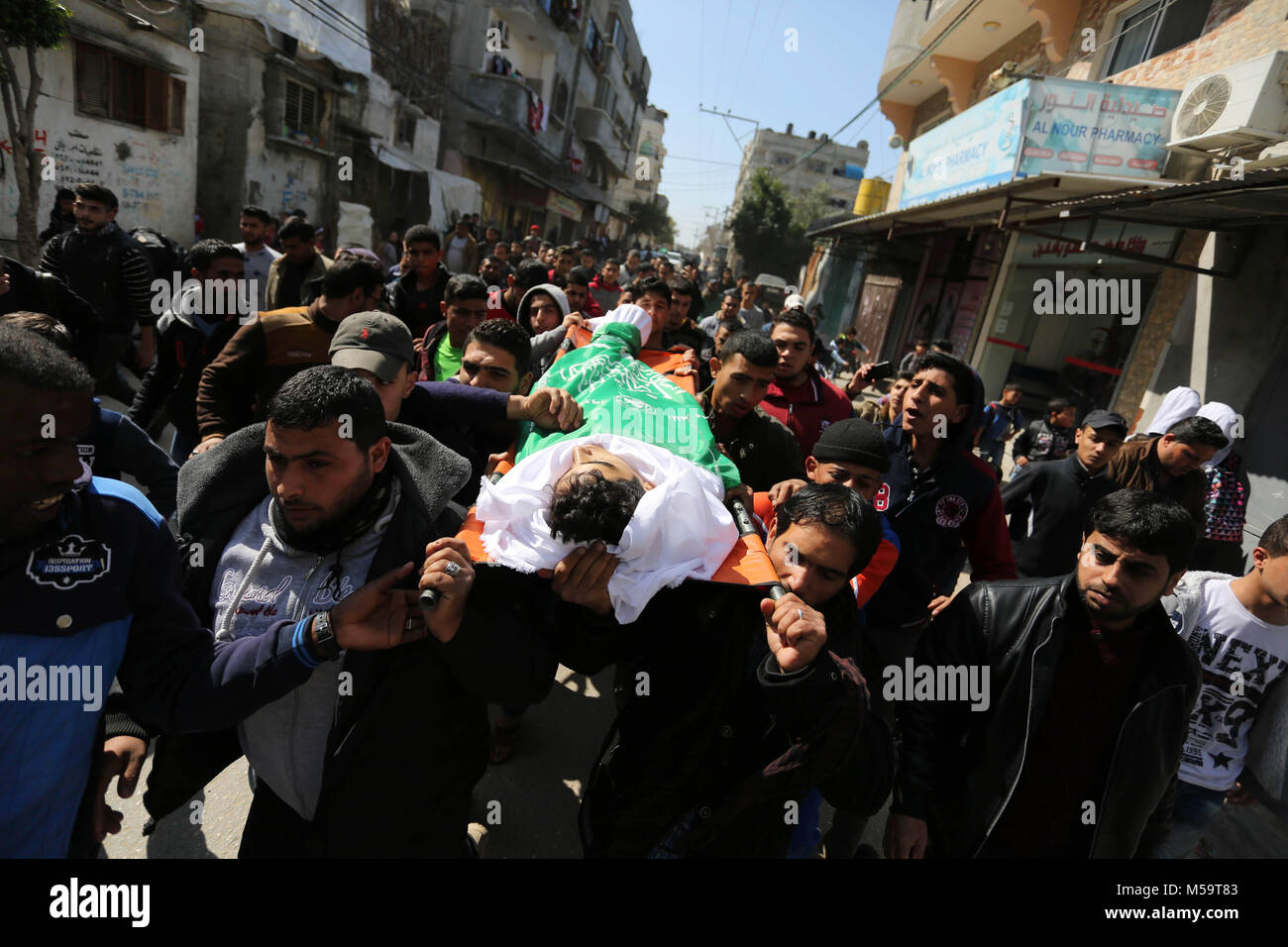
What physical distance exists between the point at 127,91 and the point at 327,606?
1305 centimetres

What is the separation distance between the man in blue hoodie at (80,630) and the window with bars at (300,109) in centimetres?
1565

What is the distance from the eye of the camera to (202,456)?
1.79m

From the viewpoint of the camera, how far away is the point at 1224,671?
7.49 ft

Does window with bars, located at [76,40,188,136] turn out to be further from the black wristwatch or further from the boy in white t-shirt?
the boy in white t-shirt

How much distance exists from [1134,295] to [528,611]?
410 inches

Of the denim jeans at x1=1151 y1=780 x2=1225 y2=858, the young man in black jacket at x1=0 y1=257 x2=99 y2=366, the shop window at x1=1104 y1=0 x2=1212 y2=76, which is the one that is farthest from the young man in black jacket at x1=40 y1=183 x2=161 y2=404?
the shop window at x1=1104 y1=0 x2=1212 y2=76

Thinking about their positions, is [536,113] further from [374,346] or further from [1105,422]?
[374,346]

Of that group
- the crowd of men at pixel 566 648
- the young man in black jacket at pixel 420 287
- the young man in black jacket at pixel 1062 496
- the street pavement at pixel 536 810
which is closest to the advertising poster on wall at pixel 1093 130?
the young man in black jacket at pixel 1062 496

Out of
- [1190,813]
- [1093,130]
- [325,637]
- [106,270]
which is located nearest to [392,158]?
[106,270]

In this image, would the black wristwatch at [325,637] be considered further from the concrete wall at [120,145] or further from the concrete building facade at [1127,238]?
the concrete wall at [120,145]

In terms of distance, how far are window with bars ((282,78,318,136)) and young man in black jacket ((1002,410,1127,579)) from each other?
51.8 ft

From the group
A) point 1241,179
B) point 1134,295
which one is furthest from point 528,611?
point 1134,295

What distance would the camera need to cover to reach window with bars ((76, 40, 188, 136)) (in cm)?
953

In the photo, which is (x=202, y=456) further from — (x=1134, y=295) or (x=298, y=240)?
(x=1134, y=295)
